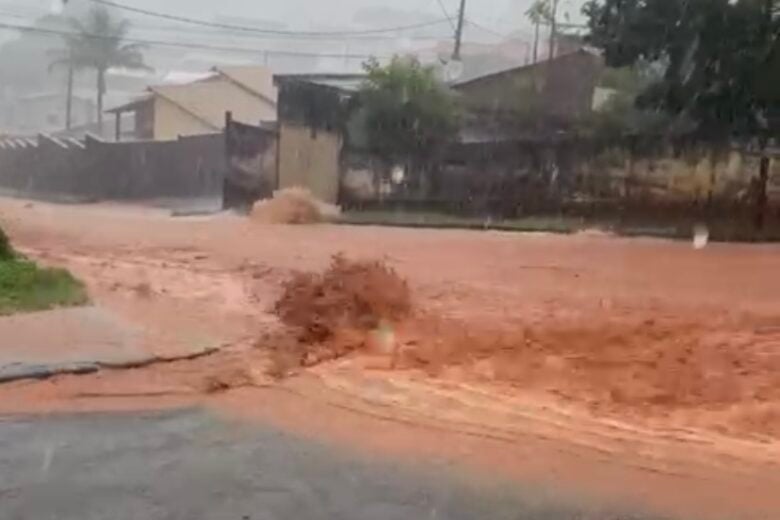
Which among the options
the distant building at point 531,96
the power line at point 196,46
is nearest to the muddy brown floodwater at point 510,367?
the distant building at point 531,96

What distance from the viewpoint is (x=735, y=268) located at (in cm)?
1537

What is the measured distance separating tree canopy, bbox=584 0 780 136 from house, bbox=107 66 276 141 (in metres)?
21.2

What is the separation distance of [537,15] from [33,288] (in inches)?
863

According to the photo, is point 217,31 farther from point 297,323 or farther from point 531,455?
point 531,455

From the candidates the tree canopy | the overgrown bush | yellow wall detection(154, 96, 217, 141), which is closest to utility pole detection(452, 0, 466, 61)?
yellow wall detection(154, 96, 217, 141)

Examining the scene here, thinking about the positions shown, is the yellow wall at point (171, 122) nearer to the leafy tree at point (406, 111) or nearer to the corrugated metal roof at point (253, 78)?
the corrugated metal roof at point (253, 78)

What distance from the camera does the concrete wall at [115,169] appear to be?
35031mm

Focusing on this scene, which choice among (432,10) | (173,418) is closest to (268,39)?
(432,10)

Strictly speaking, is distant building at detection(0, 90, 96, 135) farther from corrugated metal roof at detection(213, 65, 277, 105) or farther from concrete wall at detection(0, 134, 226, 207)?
corrugated metal roof at detection(213, 65, 277, 105)

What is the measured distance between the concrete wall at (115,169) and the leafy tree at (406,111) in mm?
7393

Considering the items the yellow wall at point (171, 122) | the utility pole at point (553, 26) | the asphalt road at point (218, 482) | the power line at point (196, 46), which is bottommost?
the asphalt road at point (218, 482)

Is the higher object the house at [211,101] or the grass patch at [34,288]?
the house at [211,101]

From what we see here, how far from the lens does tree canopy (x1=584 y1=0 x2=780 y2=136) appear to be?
62.1 ft

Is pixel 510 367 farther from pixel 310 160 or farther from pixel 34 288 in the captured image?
pixel 310 160
